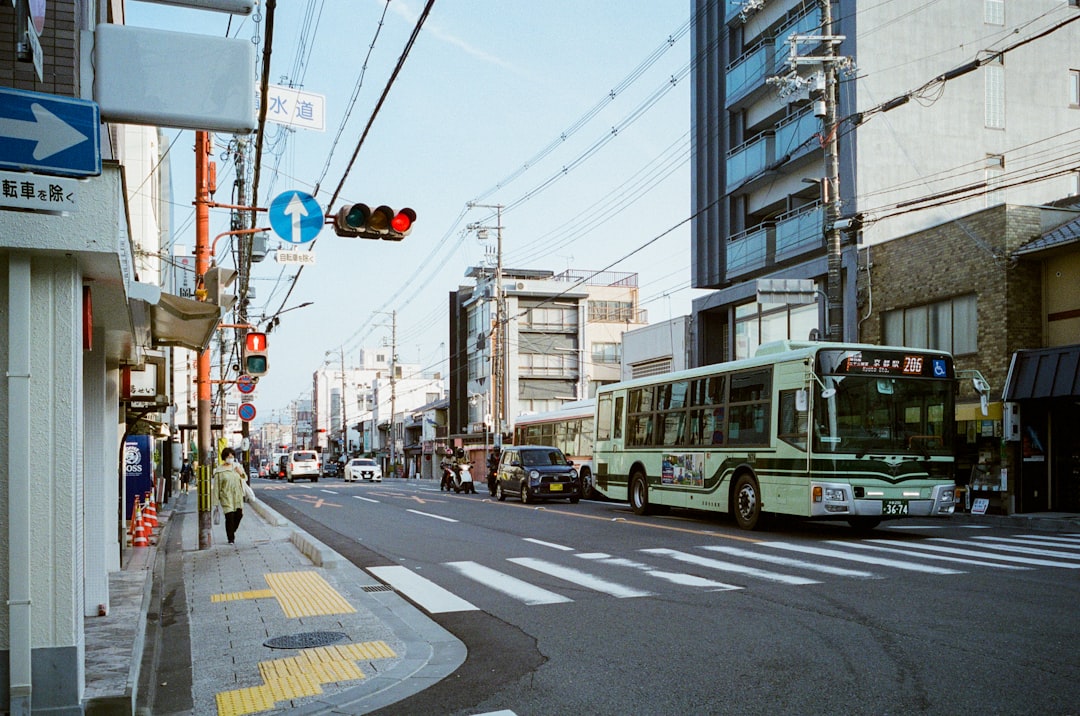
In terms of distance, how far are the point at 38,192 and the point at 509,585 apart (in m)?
7.34

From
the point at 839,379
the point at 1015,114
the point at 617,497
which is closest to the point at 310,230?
the point at 839,379

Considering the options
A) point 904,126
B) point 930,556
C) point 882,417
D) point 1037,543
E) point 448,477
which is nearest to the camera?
point 930,556

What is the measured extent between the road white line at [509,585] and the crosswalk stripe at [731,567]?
259 cm

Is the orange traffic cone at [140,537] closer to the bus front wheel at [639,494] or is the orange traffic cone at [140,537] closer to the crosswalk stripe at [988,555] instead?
the bus front wheel at [639,494]

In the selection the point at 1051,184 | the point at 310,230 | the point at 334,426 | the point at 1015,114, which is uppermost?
the point at 1015,114

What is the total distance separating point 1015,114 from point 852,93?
5624 millimetres

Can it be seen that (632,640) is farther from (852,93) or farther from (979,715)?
(852,93)

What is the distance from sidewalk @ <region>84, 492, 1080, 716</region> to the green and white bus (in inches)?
298

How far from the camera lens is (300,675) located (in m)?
7.00

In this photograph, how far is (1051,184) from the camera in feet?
103

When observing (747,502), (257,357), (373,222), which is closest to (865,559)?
(747,502)

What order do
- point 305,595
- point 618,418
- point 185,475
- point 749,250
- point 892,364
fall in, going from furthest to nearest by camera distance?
point 185,475 → point 749,250 → point 618,418 → point 892,364 → point 305,595

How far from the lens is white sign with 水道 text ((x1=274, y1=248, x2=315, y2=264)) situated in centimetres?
1538

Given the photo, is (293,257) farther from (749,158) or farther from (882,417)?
(749,158)
